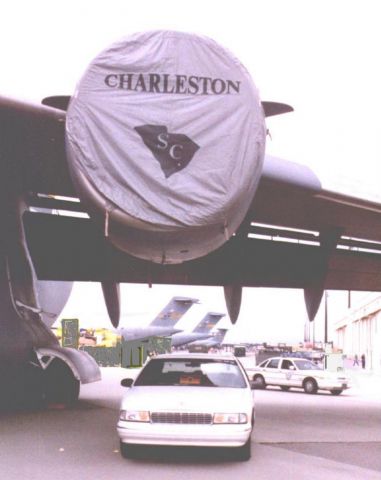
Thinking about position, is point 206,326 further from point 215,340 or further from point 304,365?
point 304,365

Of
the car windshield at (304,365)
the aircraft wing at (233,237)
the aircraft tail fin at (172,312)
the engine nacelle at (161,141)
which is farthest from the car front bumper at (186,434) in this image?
the aircraft tail fin at (172,312)

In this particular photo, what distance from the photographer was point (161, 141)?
6.61 m

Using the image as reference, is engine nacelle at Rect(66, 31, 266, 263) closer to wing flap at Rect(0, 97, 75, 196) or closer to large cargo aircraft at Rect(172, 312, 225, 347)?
wing flap at Rect(0, 97, 75, 196)

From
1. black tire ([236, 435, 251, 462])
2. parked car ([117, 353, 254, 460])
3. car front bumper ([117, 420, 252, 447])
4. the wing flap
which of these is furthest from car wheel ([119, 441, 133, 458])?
the wing flap

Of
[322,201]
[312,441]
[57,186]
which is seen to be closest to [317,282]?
[322,201]

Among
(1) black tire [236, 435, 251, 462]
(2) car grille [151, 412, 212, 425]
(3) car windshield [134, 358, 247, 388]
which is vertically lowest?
(1) black tire [236, 435, 251, 462]

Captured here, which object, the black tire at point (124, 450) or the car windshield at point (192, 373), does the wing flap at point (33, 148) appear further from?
the black tire at point (124, 450)

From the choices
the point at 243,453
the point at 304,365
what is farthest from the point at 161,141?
the point at 304,365

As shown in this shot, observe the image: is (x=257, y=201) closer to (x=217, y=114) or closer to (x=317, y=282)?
(x=317, y=282)

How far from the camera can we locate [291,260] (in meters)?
14.1

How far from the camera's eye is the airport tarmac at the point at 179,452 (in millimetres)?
7375

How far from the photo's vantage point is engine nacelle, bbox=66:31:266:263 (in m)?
6.50

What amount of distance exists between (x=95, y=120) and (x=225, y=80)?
4.26ft

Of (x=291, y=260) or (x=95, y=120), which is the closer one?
(x=95, y=120)
